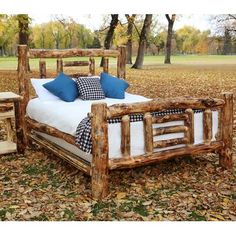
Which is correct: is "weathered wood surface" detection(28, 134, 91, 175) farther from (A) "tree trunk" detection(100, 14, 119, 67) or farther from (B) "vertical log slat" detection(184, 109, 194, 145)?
(A) "tree trunk" detection(100, 14, 119, 67)

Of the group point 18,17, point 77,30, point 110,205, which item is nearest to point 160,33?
point 77,30

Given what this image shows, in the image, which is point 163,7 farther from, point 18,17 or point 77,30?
point 18,17

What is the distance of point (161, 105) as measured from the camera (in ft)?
11.1

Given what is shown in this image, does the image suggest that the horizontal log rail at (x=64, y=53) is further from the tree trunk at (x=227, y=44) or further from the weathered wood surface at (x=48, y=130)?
the tree trunk at (x=227, y=44)

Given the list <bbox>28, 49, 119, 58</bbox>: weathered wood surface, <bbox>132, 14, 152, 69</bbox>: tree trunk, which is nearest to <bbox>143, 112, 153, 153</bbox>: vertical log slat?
<bbox>28, 49, 119, 58</bbox>: weathered wood surface

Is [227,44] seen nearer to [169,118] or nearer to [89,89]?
[89,89]

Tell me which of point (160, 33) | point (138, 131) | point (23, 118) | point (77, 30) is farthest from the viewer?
point (160, 33)

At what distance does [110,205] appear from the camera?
10.2ft

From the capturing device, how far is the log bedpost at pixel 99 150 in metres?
3.03

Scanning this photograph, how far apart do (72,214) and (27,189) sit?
66 centimetres

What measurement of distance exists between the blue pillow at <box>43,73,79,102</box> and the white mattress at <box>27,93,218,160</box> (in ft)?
0.24

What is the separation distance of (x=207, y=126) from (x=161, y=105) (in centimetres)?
60

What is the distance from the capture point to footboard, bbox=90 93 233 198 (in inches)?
121

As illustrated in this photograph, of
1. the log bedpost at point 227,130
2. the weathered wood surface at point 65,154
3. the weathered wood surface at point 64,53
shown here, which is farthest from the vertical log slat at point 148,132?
the weathered wood surface at point 64,53
